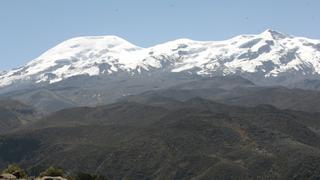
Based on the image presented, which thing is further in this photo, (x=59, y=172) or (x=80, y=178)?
(x=80, y=178)

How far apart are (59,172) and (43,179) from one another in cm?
4811

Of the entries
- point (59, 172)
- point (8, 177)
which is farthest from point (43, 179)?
point (59, 172)

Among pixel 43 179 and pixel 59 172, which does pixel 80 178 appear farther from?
pixel 43 179

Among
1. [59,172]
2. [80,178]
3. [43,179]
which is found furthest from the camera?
[80,178]

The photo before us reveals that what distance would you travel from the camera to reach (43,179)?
13988 centimetres

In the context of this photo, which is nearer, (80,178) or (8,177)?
(8,177)

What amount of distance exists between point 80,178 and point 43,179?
198 feet

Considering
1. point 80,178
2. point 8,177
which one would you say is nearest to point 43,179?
point 8,177

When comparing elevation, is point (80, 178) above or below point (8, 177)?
below

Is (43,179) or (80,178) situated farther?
(80,178)

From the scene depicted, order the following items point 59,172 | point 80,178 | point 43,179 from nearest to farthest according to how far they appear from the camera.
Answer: point 43,179 < point 59,172 < point 80,178

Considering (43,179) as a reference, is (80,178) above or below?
below

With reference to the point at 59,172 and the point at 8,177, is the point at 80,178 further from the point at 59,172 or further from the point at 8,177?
the point at 8,177

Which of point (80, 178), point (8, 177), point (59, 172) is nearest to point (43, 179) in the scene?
point (8, 177)
